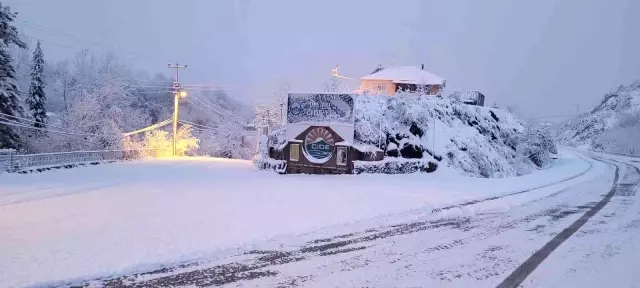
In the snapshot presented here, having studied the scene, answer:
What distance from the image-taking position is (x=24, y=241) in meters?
8.20

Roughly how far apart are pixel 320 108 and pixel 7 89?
20581 mm

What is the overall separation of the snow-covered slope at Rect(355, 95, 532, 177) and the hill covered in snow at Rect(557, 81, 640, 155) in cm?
4447

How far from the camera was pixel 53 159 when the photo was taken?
24.6 metres

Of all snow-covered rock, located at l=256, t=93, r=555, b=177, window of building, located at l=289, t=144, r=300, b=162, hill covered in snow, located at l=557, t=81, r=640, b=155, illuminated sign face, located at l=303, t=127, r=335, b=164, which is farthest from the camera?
hill covered in snow, located at l=557, t=81, r=640, b=155

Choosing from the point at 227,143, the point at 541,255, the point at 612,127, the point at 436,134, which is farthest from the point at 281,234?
the point at 612,127

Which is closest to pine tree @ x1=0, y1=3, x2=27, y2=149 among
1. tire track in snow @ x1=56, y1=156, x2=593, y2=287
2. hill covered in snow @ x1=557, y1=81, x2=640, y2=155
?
tire track in snow @ x1=56, y1=156, x2=593, y2=287

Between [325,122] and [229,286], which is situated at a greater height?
[325,122]

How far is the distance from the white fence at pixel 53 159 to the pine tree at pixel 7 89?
4.82 m

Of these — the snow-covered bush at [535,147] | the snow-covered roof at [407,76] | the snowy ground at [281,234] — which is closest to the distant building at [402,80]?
the snow-covered roof at [407,76]

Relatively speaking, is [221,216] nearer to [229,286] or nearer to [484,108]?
[229,286]

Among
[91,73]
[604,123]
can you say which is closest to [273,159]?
[91,73]

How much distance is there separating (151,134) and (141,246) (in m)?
42.5

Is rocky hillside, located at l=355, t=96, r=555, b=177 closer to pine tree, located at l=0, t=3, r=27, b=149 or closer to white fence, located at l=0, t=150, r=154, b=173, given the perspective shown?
white fence, located at l=0, t=150, r=154, b=173

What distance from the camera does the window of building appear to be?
24.4m
